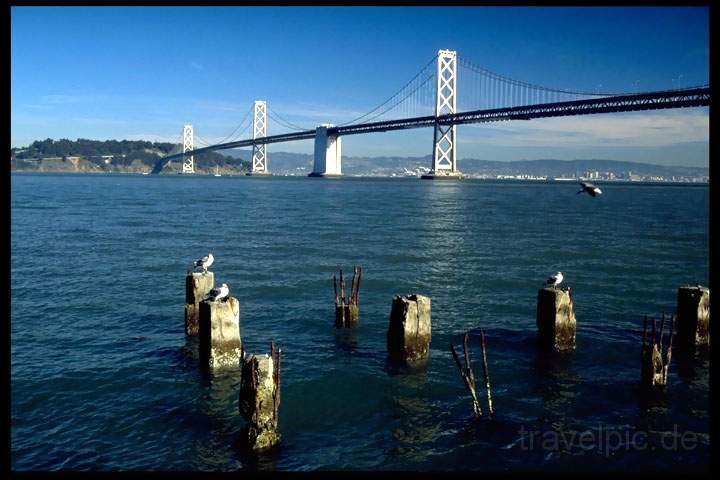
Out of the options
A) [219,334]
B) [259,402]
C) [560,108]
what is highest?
[560,108]

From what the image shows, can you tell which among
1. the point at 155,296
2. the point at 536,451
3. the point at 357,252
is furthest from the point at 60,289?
the point at 536,451

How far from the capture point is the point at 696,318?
10.5 metres

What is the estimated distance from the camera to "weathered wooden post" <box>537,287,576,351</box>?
1015cm

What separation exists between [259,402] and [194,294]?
4.61m

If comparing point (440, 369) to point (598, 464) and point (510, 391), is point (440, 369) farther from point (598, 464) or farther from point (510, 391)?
point (598, 464)

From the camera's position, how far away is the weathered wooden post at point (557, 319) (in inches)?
400

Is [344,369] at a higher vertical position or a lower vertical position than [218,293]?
lower

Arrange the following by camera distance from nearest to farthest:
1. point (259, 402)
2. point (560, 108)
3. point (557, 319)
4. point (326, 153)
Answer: point (259, 402)
point (557, 319)
point (560, 108)
point (326, 153)

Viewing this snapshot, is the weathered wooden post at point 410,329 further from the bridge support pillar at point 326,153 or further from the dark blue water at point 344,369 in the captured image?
the bridge support pillar at point 326,153

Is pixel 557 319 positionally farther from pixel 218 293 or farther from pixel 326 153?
pixel 326 153

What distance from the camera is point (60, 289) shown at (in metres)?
15.0

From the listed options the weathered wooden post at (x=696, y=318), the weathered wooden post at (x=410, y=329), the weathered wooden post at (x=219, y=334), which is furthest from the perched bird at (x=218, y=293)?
the weathered wooden post at (x=696, y=318)

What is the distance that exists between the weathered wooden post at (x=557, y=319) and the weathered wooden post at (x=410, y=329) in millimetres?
2042

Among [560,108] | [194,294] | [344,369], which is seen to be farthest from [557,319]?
[560,108]
